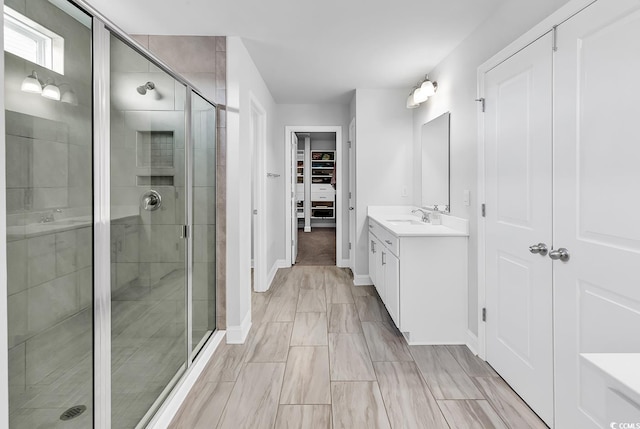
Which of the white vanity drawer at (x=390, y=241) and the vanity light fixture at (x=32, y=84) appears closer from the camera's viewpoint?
the vanity light fixture at (x=32, y=84)

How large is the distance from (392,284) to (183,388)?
5.80 feet

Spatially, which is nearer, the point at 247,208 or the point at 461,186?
the point at 461,186

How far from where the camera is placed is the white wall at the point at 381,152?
4531 mm

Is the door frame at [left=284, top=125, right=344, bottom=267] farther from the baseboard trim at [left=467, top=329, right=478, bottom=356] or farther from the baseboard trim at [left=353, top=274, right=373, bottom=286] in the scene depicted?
the baseboard trim at [left=467, top=329, right=478, bottom=356]

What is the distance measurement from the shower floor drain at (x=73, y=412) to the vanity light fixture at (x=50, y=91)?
3.54 ft

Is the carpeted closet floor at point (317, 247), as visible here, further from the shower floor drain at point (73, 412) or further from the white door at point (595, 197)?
the shower floor drain at point (73, 412)

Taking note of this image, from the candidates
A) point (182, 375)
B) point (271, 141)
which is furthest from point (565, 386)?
point (271, 141)

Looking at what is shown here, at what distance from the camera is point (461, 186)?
3.03 meters

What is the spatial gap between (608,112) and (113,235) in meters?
2.10

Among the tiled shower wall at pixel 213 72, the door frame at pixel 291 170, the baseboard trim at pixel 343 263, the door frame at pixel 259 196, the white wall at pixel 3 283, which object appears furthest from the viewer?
the baseboard trim at pixel 343 263

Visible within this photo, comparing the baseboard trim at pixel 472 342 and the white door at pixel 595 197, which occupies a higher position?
the white door at pixel 595 197

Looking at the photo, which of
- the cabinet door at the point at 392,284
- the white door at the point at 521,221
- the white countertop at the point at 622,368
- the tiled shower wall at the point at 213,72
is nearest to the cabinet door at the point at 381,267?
the cabinet door at the point at 392,284

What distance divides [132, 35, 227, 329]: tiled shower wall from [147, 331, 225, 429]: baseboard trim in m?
0.37

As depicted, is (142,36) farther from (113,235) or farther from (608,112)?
(608,112)
